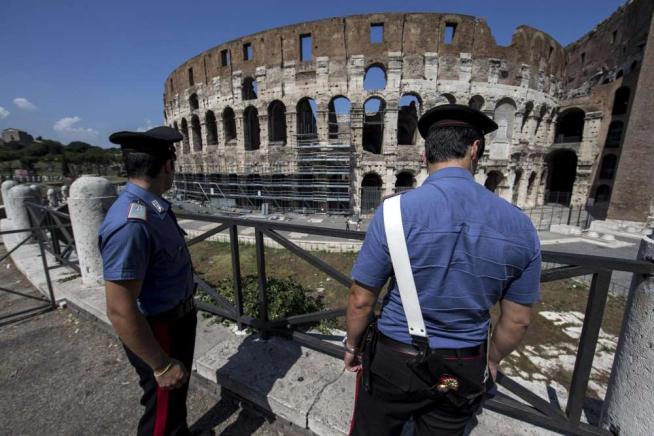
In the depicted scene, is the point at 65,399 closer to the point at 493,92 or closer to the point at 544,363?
the point at 544,363

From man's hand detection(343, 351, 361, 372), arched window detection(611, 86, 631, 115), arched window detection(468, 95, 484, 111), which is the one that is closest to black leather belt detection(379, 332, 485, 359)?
man's hand detection(343, 351, 361, 372)

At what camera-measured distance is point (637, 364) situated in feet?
4.90

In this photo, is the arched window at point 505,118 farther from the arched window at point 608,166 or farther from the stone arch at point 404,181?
the arched window at point 608,166

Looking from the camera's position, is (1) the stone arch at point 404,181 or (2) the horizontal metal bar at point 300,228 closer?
(2) the horizontal metal bar at point 300,228

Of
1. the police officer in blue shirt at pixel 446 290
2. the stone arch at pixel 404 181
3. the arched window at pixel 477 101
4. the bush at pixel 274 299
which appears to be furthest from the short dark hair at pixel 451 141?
the arched window at pixel 477 101

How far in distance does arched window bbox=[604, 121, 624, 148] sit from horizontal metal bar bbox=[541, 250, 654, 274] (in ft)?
93.5

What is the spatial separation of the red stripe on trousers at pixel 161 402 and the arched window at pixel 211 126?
2369cm

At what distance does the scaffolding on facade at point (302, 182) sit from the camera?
→ 59.9 feet

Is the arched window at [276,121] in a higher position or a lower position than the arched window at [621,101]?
lower

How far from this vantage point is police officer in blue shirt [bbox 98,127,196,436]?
51.9 inches

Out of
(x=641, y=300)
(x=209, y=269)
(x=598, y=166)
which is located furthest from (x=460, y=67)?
(x=641, y=300)

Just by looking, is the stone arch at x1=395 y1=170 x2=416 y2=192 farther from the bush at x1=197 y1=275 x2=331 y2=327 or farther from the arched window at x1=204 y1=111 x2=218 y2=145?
the bush at x1=197 y1=275 x2=331 y2=327

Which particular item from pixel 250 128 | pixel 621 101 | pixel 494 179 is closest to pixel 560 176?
pixel 621 101

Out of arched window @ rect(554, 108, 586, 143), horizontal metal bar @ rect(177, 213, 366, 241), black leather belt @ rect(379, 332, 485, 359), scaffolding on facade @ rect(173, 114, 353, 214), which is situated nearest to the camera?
black leather belt @ rect(379, 332, 485, 359)
